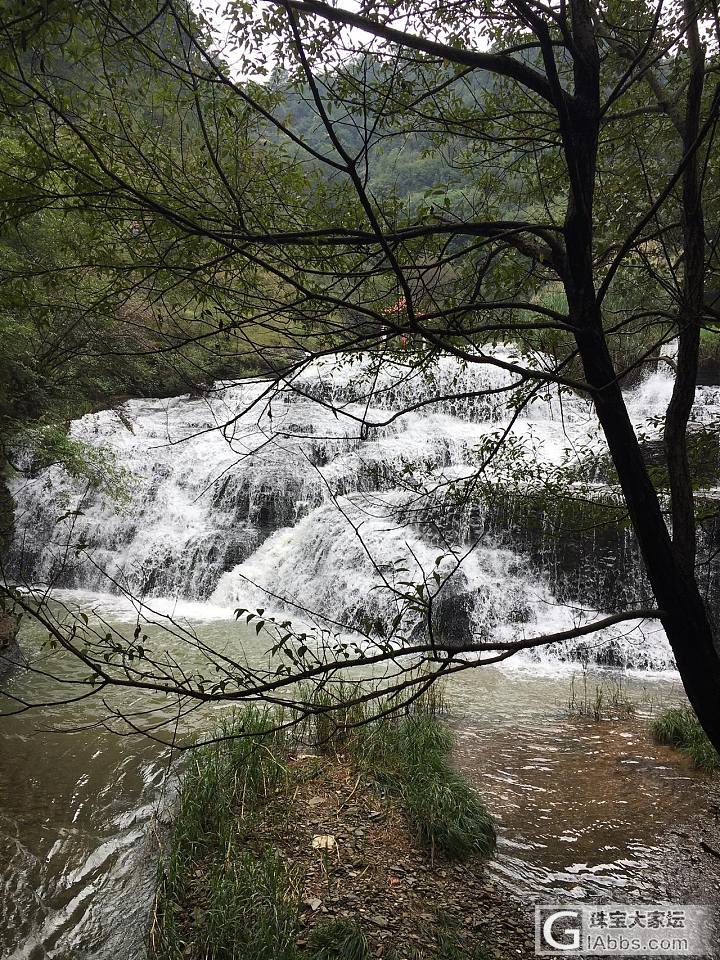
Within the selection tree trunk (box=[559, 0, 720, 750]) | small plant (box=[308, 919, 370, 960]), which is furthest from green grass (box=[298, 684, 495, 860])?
tree trunk (box=[559, 0, 720, 750])

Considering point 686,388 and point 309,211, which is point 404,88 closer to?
point 309,211

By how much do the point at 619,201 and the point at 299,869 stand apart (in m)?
4.72

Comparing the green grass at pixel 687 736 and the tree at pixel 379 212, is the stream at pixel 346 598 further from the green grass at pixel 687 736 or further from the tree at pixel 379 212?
the tree at pixel 379 212

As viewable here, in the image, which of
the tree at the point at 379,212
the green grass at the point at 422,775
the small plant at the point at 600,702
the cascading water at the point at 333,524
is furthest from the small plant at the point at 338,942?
the cascading water at the point at 333,524

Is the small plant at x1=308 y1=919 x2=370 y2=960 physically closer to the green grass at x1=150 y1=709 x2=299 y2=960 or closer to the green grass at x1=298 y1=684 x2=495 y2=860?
the green grass at x1=150 y1=709 x2=299 y2=960

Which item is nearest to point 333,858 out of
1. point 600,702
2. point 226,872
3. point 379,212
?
point 226,872

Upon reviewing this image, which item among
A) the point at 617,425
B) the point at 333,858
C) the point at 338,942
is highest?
the point at 617,425

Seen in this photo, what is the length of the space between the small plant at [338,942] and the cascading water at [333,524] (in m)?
4.16

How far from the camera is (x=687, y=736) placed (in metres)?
5.66

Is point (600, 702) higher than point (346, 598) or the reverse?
the reverse

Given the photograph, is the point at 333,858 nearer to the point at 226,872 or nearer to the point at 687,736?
the point at 226,872

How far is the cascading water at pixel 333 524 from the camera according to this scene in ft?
29.8

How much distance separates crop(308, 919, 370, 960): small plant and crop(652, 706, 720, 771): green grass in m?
3.35

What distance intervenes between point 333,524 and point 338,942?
7.59 metres
